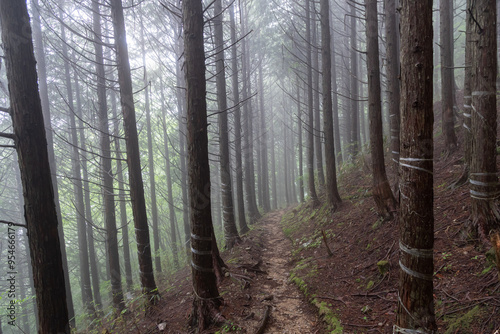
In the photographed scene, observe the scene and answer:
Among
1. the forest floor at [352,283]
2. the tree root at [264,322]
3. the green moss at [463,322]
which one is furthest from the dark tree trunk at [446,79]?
the tree root at [264,322]

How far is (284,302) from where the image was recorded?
546 centimetres

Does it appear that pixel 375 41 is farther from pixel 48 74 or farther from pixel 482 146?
pixel 48 74

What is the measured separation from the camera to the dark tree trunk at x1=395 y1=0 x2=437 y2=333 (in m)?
2.59

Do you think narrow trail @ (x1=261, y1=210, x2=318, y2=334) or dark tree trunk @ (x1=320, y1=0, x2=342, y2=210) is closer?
narrow trail @ (x1=261, y1=210, x2=318, y2=334)

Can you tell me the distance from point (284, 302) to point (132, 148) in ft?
16.1

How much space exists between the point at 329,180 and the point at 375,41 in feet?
15.4

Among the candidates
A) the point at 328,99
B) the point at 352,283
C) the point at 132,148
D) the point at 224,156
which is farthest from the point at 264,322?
the point at 328,99

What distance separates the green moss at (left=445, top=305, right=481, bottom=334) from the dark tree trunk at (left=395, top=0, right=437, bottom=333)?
68 cm

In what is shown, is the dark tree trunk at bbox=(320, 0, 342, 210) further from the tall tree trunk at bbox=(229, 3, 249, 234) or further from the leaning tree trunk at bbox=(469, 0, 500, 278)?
the leaning tree trunk at bbox=(469, 0, 500, 278)

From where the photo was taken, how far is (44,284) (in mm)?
3785

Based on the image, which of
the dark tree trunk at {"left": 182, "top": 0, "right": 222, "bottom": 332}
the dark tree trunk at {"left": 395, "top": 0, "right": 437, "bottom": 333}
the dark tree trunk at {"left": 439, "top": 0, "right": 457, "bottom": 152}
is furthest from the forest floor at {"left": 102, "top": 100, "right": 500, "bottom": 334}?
the dark tree trunk at {"left": 395, "top": 0, "right": 437, "bottom": 333}

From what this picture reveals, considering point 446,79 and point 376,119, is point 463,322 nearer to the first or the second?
point 376,119

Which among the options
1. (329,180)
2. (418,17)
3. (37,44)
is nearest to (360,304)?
(418,17)

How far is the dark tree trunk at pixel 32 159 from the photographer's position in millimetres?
3703
